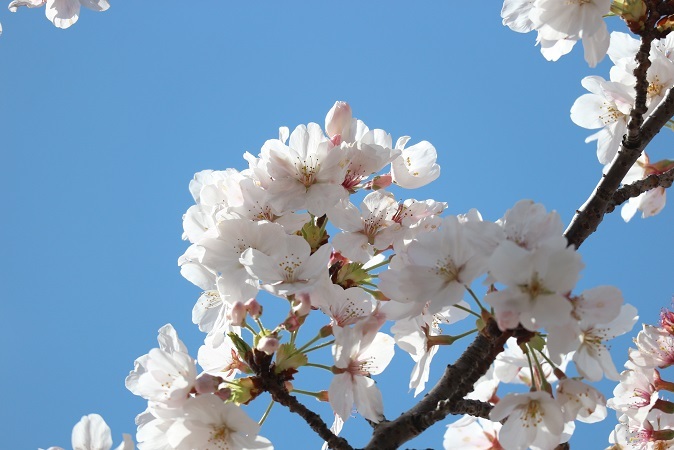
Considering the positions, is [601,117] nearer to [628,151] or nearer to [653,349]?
[628,151]

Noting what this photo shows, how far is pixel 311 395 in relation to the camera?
257 centimetres

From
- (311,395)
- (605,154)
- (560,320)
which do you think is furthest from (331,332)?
(605,154)

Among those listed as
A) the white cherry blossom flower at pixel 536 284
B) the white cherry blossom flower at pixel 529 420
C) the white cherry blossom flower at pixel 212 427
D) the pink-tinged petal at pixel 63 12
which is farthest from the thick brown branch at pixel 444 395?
the pink-tinged petal at pixel 63 12

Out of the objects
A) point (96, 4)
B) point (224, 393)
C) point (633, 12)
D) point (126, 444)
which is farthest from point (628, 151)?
point (96, 4)

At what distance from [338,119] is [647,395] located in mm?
1748

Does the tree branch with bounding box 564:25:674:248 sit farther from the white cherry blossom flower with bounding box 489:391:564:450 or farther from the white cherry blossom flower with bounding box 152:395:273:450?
the white cherry blossom flower with bounding box 152:395:273:450

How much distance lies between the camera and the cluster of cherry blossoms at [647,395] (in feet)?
10.3

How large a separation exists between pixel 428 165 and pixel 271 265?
786 millimetres

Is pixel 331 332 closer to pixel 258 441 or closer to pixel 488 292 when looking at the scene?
pixel 258 441

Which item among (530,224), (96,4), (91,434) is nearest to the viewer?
(530,224)

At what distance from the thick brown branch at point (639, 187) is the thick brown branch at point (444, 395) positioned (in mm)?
794

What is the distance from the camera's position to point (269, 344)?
87.8 inches

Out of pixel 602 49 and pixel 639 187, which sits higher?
pixel 602 49

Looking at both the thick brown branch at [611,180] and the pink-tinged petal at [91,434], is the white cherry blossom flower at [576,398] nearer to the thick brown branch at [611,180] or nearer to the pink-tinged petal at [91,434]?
the thick brown branch at [611,180]
